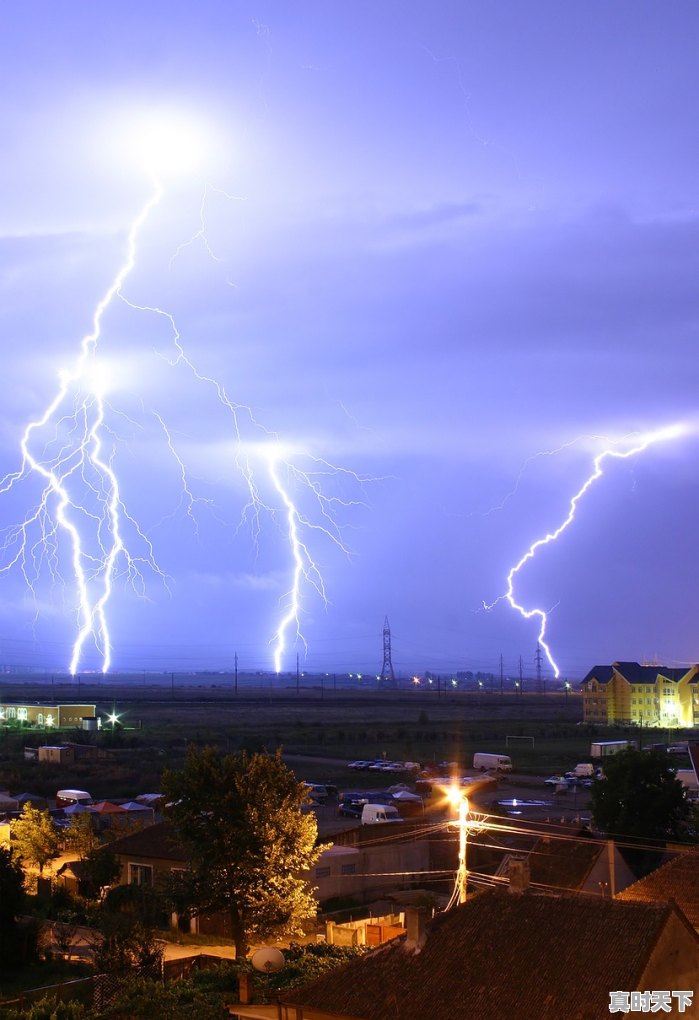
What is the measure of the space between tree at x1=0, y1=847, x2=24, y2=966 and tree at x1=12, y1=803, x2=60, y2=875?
4583mm

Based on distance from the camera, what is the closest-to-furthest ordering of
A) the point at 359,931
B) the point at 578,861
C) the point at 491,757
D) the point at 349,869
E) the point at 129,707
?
the point at 359,931
the point at 578,861
the point at 349,869
the point at 491,757
the point at 129,707

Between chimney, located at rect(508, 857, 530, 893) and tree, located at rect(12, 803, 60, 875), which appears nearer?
chimney, located at rect(508, 857, 530, 893)

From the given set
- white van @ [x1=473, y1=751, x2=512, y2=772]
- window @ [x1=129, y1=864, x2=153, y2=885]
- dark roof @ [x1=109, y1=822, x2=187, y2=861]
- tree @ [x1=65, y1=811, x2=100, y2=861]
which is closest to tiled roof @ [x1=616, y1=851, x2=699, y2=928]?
dark roof @ [x1=109, y1=822, x2=187, y2=861]

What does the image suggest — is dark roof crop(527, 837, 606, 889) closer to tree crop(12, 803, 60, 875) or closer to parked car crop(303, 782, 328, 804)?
tree crop(12, 803, 60, 875)

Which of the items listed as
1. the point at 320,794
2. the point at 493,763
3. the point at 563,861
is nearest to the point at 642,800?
the point at 563,861

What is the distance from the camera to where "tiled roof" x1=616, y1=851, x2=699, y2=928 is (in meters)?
15.7

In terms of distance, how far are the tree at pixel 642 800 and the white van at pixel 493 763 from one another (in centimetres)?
2568

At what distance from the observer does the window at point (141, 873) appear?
22.4 meters

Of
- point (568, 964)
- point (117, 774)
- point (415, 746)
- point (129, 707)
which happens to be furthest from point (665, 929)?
point (129, 707)

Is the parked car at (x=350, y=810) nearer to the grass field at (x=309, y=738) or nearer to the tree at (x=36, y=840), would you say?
the grass field at (x=309, y=738)

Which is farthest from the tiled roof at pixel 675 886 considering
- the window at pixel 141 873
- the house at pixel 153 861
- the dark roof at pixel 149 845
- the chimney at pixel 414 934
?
the window at pixel 141 873

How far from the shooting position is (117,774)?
1816 inches

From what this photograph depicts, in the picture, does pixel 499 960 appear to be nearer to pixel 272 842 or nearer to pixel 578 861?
pixel 272 842

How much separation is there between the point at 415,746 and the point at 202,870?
166 feet
